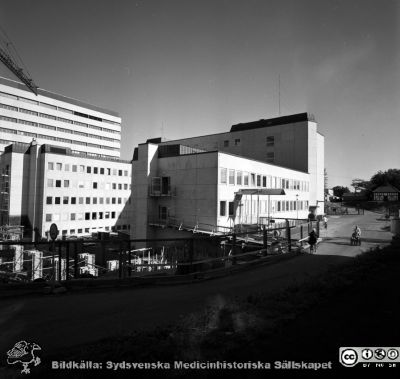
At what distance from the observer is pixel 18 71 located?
254 feet

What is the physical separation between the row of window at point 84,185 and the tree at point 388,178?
66.0 metres

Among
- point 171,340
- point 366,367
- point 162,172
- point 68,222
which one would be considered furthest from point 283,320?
point 68,222

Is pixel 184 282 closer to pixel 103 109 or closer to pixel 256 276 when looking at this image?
pixel 256 276

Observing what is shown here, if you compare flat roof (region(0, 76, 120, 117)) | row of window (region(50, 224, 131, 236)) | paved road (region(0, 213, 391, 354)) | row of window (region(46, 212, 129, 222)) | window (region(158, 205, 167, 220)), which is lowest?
row of window (region(50, 224, 131, 236))

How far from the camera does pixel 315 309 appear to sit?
5.91m

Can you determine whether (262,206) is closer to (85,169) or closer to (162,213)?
(162,213)

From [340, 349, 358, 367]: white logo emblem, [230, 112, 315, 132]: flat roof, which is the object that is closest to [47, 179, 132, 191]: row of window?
[230, 112, 315, 132]: flat roof

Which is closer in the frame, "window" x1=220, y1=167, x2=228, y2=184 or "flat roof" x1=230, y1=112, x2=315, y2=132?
"window" x1=220, y1=167, x2=228, y2=184

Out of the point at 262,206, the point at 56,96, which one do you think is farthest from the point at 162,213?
the point at 56,96

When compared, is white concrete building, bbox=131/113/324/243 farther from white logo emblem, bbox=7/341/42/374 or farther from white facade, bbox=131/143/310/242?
white logo emblem, bbox=7/341/42/374

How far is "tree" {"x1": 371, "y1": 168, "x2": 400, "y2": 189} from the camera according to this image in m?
78.7

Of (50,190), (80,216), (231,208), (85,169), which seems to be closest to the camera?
(231,208)

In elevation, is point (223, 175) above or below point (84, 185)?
below

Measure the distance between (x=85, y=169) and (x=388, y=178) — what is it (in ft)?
252
